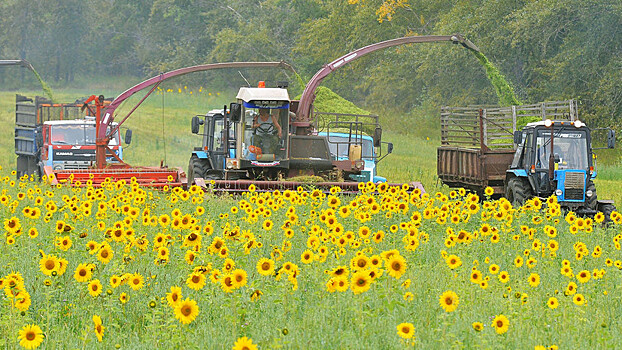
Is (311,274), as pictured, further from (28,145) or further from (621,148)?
(621,148)

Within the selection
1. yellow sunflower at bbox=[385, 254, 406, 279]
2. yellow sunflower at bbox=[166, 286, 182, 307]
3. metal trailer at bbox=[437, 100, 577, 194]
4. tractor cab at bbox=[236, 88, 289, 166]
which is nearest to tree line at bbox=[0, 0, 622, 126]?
metal trailer at bbox=[437, 100, 577, 194]

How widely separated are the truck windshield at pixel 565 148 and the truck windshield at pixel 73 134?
12.0m

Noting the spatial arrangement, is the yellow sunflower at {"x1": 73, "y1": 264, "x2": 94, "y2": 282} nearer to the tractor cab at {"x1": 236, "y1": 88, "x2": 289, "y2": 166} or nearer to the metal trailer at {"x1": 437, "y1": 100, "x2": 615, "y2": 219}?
the metal trailer at {"x1": 437, "y1": 100, "x2": 615, "y2": 219}

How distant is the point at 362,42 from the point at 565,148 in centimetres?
3195

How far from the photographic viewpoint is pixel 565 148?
17.0 metres

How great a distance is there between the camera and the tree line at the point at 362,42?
34219mm

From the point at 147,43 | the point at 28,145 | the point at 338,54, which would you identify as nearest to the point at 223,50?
the point at 338,54

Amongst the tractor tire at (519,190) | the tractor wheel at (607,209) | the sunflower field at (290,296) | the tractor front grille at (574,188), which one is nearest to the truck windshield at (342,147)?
the tractor tire at (519,190)

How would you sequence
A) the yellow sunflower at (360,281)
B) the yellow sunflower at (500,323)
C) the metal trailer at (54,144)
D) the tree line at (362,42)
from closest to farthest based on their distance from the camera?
the yellow sunflower at (500,323) → the yellow sunflower at (360,281) → the metal trailer at (54,144) → the tree line at (362,42)

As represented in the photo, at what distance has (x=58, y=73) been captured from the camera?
82.2 meters

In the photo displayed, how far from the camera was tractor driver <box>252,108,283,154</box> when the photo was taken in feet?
61.0

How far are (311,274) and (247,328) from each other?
1012 mm

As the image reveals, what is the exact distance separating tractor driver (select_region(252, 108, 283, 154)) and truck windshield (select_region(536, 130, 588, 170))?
15.9 feet

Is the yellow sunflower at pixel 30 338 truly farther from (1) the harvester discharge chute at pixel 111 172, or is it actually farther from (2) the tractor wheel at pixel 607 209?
(2) the tractor wheel at pixel 607 209
